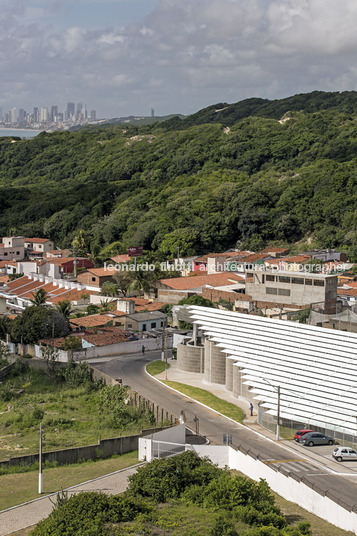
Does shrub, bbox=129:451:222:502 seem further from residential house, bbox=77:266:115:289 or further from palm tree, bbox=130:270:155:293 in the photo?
residential house, bbox=77:266:115:289

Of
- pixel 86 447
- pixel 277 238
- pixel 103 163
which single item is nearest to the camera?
pixel 86 447

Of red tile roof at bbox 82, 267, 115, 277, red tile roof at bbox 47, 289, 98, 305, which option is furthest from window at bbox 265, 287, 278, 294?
red tile roof at bbox 82, 267, 115, 277

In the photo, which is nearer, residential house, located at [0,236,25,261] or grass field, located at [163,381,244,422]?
grass field, located at [163,381,244,422]

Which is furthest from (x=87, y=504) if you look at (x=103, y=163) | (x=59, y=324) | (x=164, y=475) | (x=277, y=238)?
(x=103, y=163)

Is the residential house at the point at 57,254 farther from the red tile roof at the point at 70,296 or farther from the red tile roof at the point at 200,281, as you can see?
the red tile roof at the point at 200,281

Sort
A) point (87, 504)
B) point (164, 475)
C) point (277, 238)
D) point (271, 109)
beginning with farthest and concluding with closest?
point (271, 109) < point (277, 238) < point (164, 475) < point (87, 504)

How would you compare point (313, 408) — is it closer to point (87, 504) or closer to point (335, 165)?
point (87, 504)
